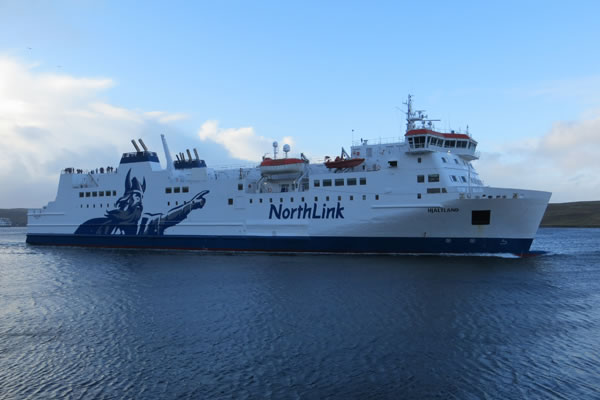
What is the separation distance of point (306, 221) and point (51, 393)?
788 inches

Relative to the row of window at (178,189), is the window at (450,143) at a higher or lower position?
higher

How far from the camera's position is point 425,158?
25391 mm

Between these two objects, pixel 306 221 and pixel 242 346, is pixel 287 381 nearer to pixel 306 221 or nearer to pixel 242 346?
pixel 242 346

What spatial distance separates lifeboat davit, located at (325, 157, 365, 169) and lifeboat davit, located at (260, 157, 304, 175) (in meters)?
2.03

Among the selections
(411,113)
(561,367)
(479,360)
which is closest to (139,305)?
(479,360)

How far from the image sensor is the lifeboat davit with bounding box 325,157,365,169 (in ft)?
88.7

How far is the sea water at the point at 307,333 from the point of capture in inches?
339

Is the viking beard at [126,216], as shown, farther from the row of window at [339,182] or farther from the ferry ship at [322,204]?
the row of window at [339,182]

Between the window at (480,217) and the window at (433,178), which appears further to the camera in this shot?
the window at (433,178)

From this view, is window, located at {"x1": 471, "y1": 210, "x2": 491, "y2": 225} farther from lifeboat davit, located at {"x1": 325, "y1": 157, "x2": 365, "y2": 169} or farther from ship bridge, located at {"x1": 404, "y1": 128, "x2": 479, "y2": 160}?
lifeboat davit, located at {"x1": 325, "y1": 157, "x2": 365, "y2": 169}

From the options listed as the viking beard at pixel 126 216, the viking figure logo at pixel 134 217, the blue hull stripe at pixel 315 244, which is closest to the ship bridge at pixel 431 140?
the blue hull stripe at pixel 315 244

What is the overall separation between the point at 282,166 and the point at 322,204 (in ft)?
13.3

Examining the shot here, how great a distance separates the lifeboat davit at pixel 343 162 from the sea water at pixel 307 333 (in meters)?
7.48

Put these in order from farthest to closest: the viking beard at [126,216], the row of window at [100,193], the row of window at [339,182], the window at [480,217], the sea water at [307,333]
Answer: the row of window at [100,193] → the viking beard at [126,216] → the row of window at [339,182] → the window at [480,217] → the sea water at [307,333]
